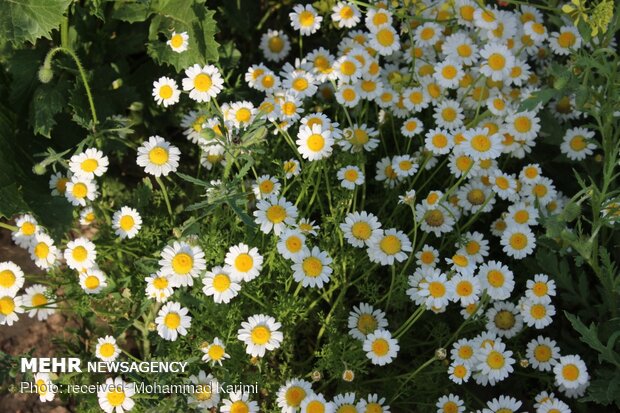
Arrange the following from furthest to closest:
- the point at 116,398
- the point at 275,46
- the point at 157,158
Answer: the point at 275,46, the point at 157,158, the point at 116,398

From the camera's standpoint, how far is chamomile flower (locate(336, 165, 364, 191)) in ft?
8.89

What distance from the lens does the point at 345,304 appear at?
302 cm

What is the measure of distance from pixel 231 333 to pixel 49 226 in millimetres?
765

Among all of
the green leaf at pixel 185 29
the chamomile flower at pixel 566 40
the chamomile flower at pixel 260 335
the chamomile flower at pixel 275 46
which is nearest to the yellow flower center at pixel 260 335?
the chamomile flower at pixel 260 335

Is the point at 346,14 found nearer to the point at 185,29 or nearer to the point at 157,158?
the point at 185,29

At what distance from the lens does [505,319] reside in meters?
2.75

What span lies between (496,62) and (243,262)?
49.9 inches

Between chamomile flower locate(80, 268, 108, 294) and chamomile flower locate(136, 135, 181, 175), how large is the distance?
15.3 inches

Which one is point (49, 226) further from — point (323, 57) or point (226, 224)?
point (323, 57)

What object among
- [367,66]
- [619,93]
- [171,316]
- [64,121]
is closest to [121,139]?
[64,121]

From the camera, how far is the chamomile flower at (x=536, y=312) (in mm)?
2637

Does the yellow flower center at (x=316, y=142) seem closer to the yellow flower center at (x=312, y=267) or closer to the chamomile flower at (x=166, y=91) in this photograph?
the yellow flower center at (x=312, y=267)

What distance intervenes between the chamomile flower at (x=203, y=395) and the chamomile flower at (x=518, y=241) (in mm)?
1125

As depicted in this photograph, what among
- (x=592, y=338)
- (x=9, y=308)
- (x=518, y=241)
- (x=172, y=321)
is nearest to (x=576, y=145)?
(x=518, y=241)
